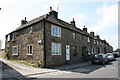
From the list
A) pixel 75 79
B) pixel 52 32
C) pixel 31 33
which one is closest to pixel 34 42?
pixel 31 33

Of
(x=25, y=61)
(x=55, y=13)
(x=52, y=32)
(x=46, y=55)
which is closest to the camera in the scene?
(x=46, y=55)

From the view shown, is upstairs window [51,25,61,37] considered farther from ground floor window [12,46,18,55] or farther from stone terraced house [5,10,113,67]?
ground floor window [12,46,18,55]

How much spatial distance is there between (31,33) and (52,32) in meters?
3.18

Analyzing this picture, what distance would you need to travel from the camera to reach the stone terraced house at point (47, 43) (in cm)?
1593

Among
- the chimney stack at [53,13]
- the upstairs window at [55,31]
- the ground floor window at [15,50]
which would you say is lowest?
the ground floor window at [15,50]

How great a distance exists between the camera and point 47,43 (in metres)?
15.9

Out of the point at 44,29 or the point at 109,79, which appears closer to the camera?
the point at 109,79

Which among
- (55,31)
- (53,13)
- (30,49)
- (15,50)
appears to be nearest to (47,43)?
(55,31)

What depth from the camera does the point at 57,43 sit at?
17.8 meters

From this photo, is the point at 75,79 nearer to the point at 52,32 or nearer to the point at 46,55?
the point at 46,55

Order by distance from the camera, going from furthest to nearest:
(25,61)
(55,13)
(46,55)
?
(55,13)
(25,61)
(46,55)

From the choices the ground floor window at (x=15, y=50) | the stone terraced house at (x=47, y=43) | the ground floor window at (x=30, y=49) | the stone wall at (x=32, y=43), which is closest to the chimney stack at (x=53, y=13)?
the stone terraced house at (x=47, y=43)

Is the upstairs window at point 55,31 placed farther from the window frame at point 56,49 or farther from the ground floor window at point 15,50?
the ground floor window at point 15,50

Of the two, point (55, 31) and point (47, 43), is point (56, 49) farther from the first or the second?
point (55, 31)
